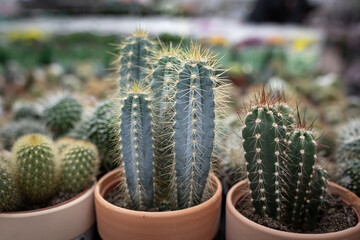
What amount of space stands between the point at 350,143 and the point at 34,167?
1.81 m

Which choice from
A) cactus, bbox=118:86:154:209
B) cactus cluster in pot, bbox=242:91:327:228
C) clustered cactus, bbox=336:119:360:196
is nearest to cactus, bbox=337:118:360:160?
clustered cactus, bbox=336:119:360:196

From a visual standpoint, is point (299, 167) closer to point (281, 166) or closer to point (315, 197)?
point (281, 166)

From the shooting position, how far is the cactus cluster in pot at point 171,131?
4.46 feet

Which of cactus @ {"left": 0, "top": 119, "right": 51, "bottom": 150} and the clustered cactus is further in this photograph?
cactus @ {"left": 0, "top": 119, "right": 51, "bottom": 150}

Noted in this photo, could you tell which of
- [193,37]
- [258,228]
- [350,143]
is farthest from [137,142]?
[193,37]

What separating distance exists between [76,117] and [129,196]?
999 mm

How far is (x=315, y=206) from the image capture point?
5.02 feet

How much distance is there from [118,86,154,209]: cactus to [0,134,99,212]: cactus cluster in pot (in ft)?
1.02

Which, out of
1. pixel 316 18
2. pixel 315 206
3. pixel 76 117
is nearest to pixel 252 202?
pixel 315 206

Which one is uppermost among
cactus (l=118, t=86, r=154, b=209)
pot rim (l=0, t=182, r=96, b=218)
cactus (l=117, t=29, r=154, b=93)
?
cactus (l=117, t=29, r=154, b=93)

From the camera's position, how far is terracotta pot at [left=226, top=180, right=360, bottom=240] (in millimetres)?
1272

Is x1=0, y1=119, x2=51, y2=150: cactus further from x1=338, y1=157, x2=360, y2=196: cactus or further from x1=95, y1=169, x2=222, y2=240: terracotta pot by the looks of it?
x1=338, y1=157, x2=360, y2=196: cactus

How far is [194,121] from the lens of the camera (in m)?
1.35

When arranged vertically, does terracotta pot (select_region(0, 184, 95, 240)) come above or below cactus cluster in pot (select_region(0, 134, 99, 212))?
below
